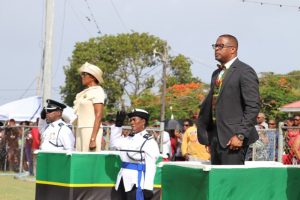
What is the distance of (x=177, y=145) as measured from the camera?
17.8m

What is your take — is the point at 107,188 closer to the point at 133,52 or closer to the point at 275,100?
the point at 275,100

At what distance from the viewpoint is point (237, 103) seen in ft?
22.3

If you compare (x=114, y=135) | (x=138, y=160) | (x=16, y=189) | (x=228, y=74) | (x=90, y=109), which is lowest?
(x=16, y=189)

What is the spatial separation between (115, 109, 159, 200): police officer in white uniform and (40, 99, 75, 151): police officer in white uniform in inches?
46.2

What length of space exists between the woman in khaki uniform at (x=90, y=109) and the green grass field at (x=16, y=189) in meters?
4.48

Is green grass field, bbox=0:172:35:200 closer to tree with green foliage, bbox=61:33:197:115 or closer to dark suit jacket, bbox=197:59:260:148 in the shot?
dark suit jacket, bbox=197:59:260:148

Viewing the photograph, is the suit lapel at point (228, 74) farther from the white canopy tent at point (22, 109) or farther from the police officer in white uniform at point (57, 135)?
the white canopy tent at point (22, 109)

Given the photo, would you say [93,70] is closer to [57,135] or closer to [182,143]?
[57,135]

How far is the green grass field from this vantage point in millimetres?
14062

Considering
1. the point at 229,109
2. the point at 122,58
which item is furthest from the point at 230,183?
the point at 122,58

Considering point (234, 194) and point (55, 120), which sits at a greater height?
point (55, 120)

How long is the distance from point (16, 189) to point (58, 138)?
607 centimetres

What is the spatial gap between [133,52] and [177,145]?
4588 cm

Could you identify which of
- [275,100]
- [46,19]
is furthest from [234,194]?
[275,100]
